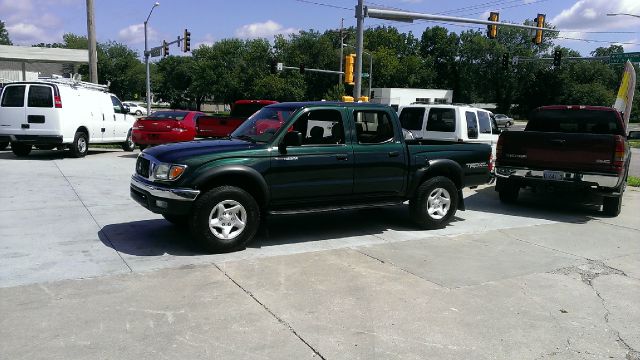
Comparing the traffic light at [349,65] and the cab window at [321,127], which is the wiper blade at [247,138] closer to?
the cab window at [321,127]

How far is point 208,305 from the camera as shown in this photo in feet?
15.6

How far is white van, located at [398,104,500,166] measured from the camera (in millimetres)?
13125

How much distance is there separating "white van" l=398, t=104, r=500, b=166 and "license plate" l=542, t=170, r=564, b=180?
3.62 meters

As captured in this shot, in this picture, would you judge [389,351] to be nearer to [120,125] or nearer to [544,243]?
[544,243]

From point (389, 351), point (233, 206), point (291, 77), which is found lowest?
point (389, 351)

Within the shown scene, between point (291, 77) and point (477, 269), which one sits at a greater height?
point (291, 77)

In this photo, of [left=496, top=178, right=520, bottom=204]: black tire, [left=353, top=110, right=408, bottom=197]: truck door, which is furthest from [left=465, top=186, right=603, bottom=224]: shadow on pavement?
[left=353, top=110, right=408, bottom=197]: truck door

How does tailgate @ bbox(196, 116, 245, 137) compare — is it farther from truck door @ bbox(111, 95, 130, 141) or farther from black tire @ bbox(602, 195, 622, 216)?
black tire @ bbox(602, 195, 622, 216)

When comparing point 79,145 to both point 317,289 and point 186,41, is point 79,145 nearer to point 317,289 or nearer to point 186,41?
point 317,289

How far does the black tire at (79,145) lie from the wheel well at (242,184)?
10314 millimetres

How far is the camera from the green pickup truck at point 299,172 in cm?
614

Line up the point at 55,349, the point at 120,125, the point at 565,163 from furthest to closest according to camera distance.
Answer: the point at 120,125 < the point at 565,163 < the point at 55,349

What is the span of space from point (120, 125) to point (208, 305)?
14.3 metres

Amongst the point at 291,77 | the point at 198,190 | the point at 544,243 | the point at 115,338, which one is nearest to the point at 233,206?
the point at 198,190
